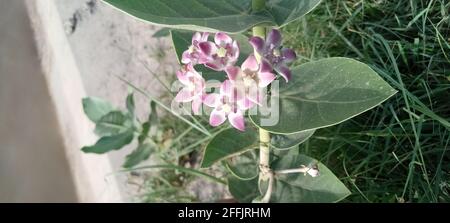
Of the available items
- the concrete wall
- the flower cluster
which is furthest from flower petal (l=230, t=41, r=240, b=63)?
the concrete wall

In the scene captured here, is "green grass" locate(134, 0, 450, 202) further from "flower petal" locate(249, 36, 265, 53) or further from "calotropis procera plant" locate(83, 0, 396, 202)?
"flower petal" locate(249, 36, 265, 53)

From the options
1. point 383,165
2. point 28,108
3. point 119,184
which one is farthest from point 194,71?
point 28,108

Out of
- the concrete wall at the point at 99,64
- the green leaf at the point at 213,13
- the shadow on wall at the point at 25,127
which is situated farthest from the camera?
the shadow on wall at the point at 25,127

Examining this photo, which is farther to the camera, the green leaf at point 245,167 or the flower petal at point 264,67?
the green leaf at point 245,167

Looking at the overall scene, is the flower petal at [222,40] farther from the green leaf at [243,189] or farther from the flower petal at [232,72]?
the green leaf at [243,189]

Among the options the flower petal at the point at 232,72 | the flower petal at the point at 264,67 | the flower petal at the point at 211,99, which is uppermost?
the flower petal at the point at 264,67

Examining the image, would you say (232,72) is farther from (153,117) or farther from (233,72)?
(153,117)

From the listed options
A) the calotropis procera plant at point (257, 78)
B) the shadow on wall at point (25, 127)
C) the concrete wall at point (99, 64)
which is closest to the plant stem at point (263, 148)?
the calotropis procera plant at point (257, 78)
